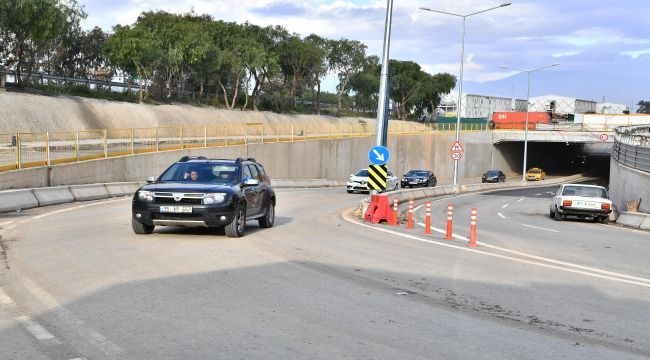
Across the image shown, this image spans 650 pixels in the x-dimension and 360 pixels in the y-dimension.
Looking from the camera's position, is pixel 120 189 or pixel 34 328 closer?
pixel 34 328

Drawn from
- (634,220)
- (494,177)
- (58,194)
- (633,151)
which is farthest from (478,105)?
(58,194)

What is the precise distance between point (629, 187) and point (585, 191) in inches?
186

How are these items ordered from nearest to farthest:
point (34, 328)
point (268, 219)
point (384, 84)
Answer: point (34, 328)
point (268, 219)
point (384, 84)

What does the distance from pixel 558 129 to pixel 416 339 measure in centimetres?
7906

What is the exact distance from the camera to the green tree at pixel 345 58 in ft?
350

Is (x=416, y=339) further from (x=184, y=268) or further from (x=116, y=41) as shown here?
(x=116, y=41)

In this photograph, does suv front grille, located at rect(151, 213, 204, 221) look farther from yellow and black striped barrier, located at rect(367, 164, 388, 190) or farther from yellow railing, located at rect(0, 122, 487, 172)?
yellow railing, located at rect(0, 122, 487, 172)

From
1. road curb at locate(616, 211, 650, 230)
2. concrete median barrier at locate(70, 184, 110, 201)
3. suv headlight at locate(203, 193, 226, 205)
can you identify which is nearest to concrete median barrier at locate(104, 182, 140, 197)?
concrete median barrier at locate(70, 184, 110, 201)

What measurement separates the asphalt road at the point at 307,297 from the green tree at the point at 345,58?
91.7 m

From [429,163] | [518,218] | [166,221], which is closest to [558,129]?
[429,163]

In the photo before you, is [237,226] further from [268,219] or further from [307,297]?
[307,297]

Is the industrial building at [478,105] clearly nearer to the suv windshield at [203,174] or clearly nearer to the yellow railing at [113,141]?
the yellow railing at [113,141]

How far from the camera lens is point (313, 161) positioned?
2218 inches

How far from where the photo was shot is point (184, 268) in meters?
10.9
